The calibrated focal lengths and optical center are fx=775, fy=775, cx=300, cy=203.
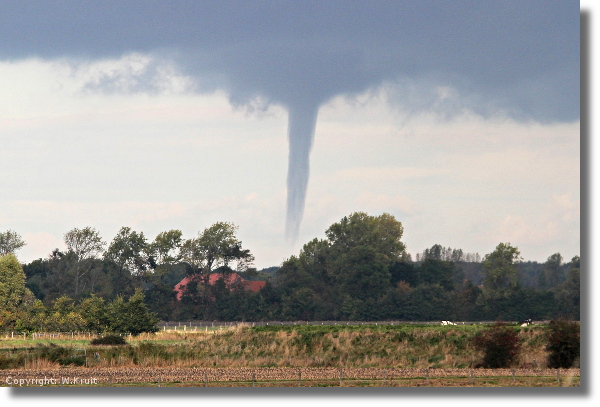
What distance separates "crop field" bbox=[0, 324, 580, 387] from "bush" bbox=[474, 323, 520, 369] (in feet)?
1.87

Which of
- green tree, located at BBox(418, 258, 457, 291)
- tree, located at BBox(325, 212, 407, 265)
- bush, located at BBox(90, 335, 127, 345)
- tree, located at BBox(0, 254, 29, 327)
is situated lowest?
bush, located at BBox(90, 335, 127, 345)

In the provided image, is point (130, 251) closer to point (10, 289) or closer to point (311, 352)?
point (10, 289)

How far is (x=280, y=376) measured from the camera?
33.3m

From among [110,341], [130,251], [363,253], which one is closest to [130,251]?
[130,251]

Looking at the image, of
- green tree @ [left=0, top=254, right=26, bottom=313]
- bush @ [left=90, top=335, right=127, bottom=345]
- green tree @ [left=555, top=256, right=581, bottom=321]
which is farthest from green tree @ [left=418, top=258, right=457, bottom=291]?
bush @ [left=90, top=335, right=127, bottom=345]

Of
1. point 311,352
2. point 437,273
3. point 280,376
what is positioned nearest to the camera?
point 280,376

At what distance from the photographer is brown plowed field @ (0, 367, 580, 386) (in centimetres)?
3025

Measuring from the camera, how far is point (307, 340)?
4897 cm

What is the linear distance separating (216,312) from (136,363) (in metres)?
68.5

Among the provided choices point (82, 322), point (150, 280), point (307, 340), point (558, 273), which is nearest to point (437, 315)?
point (558, 273)

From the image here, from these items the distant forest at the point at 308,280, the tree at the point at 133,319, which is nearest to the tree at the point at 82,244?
the distant forest at the point at 308,280

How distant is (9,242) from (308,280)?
49.6 metres

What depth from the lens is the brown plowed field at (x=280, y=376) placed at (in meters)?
30.2

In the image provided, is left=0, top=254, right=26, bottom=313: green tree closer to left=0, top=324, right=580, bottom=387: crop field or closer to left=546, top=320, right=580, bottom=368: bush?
left=0, top=324, right=580, bottom=387: crop field
